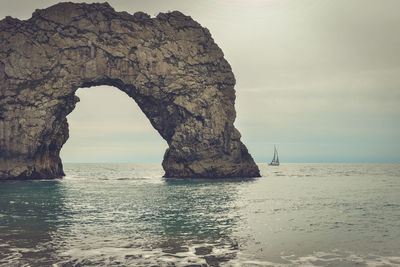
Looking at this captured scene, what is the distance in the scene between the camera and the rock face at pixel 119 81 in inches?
2494

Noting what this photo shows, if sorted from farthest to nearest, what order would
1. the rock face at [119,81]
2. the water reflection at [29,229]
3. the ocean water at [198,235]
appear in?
the rock face at [119,81] → the water reflection at [29,229] → the ocean water at [198,235]

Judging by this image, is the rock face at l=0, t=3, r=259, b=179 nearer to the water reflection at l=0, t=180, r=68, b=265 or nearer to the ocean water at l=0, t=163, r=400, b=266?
the water reflection at l=0, t=180, r=68, b=265

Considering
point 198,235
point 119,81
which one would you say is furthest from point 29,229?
point 119,81

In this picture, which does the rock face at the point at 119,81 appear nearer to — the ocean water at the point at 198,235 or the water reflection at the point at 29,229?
the water reflection at the point at 29,229

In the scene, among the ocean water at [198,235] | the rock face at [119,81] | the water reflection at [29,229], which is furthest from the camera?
the rock face at [119,81]

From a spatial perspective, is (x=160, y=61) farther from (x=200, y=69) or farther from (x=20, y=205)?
(x=20, y=205)

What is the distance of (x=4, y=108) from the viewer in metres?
62.6

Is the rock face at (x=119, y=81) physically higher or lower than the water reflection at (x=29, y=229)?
higher

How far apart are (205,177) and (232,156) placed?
670cm

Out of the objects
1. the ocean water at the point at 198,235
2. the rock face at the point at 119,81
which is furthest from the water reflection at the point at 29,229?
the rock face at the point at 119,81

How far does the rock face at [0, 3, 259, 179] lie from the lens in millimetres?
63344

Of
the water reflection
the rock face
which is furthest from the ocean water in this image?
the rock face

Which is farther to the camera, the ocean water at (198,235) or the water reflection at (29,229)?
the water reflection at (29,229)

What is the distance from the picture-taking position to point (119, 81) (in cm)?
6825
